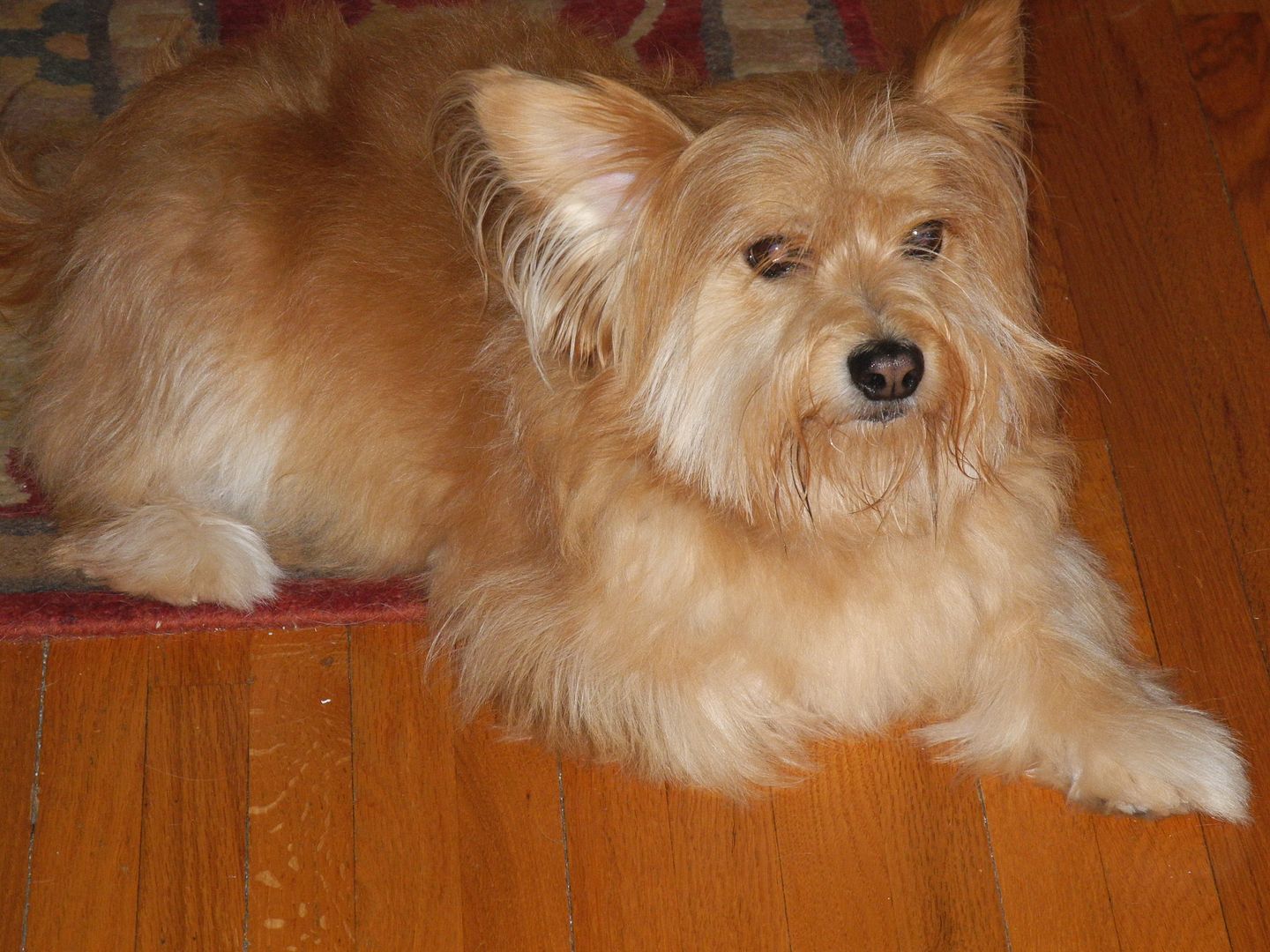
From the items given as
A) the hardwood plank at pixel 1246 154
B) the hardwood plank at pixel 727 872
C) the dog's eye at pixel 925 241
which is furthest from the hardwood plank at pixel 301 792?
the hardwood plank at pixel 1246 154

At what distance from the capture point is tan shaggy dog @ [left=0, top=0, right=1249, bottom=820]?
6.95ft

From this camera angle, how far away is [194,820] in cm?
253

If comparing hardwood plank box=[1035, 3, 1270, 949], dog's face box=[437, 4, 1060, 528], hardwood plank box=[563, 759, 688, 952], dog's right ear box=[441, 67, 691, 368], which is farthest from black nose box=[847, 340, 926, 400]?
hardwood plank box=[1035, 3, 1270, 949]

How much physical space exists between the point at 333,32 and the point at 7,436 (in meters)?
1.04

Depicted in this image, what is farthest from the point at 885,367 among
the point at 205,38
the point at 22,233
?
the point at 205,38

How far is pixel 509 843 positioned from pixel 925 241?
3.89 feet

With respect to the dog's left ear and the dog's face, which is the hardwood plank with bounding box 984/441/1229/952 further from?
the dog's left ear

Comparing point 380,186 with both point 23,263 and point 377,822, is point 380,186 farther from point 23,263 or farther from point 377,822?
point 377,822

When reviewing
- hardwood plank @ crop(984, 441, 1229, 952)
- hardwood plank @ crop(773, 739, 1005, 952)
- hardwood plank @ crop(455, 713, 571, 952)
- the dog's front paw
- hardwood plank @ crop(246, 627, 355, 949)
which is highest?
the dog's front paw

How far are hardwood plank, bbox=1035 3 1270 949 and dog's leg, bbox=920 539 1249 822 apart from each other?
0.13m

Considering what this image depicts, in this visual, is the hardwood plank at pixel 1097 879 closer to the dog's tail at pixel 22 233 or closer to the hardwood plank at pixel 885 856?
the hardwood plank at pixel 885 856

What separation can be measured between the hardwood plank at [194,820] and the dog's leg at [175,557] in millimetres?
180

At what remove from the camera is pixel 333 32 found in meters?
2.92

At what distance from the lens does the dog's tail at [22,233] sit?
3025 mm
